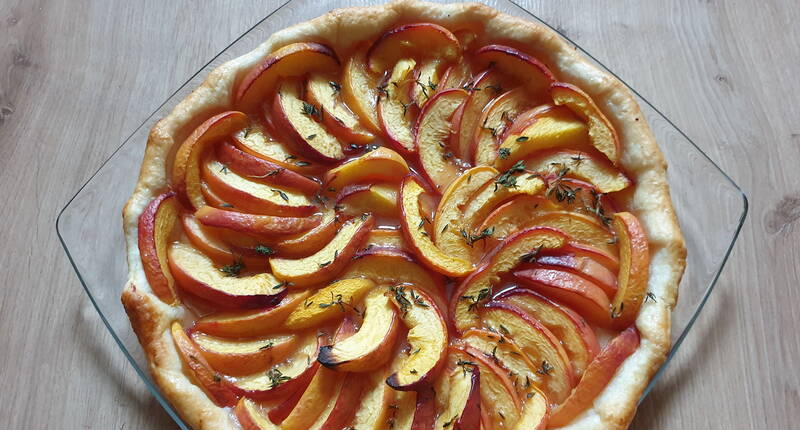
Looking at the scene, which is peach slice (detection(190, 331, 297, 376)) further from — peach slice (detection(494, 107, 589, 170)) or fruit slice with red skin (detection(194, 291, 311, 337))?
peach slice (detection(494, 107, 589, 170))

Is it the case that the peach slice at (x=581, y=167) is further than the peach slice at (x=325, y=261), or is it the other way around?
the peach slice at (x=581, y=167)

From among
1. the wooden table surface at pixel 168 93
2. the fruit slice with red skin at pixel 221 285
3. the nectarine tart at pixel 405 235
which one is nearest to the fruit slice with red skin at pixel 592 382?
the nectarine tart at pixel 405 235

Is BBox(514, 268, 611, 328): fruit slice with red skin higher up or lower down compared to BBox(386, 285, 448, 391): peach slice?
higher up

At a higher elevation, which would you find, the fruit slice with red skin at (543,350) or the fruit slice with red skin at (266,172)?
the fruit slice with red skin at (266,172)

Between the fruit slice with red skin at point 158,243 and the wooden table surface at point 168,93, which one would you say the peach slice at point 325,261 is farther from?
the wooden table surface at point 168,93

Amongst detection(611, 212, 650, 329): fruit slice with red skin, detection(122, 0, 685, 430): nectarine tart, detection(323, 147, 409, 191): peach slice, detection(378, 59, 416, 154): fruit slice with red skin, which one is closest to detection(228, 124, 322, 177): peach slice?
detection(122, 0, 685, 430): nectarine tart

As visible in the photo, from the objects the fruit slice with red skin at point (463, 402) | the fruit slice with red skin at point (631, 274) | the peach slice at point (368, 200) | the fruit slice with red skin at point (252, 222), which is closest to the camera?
the fruit slice with red skin at point (463, 402)

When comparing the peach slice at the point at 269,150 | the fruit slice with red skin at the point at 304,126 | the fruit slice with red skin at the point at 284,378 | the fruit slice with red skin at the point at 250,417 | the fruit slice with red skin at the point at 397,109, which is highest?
the fruit slice with red skin at the point at 397,109

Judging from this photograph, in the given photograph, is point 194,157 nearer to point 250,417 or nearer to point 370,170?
point 370,170
